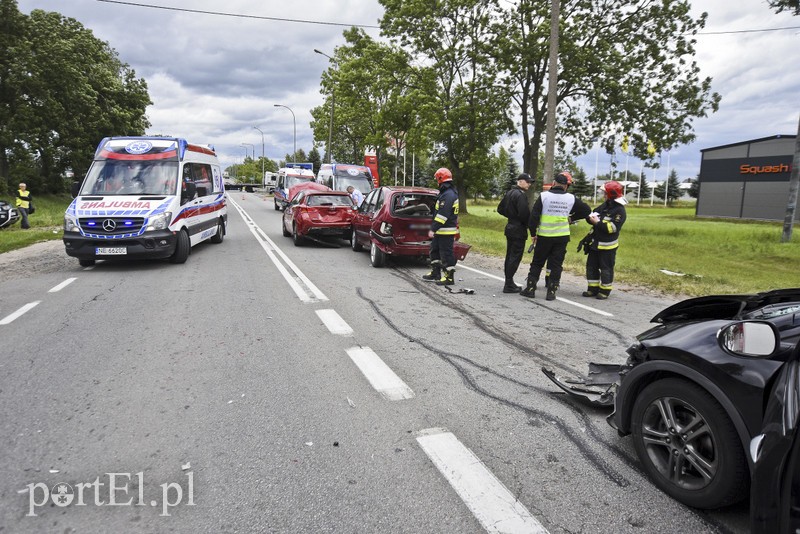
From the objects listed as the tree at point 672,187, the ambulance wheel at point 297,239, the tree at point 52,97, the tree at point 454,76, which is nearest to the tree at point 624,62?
the tree at point 454,76

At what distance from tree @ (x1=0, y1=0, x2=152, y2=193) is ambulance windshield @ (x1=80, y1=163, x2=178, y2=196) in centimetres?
2606

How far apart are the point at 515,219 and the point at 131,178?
7.81 m

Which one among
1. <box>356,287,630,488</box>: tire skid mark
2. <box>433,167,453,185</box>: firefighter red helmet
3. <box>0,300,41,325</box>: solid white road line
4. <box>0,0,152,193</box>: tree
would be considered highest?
<box>0,0,152,193</box>: tree

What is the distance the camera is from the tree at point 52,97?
30.3 m

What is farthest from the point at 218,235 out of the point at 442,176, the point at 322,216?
the point at 442,176

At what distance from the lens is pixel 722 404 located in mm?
2359

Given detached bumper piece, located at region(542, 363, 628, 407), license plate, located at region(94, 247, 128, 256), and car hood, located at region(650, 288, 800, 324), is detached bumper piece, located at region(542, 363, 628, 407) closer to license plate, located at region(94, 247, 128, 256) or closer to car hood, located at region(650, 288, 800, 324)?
car hood, located at region(650, 288, 800, 324)

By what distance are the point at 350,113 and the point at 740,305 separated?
4357 cm

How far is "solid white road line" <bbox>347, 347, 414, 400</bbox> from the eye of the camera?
410 cm

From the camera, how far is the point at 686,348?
2.59m

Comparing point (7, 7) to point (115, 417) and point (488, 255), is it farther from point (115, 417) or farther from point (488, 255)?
point (115, 417)

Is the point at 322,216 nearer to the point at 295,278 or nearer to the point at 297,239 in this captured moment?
the point at 297,239

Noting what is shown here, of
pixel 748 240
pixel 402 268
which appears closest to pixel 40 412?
pixel 402 268

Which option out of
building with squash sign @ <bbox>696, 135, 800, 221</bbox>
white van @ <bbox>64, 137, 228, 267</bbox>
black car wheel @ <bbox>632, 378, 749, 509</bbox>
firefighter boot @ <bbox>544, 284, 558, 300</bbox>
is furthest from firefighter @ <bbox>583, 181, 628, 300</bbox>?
building with squash sign @ <bbox>696, 135, 800, 221</bbox>
